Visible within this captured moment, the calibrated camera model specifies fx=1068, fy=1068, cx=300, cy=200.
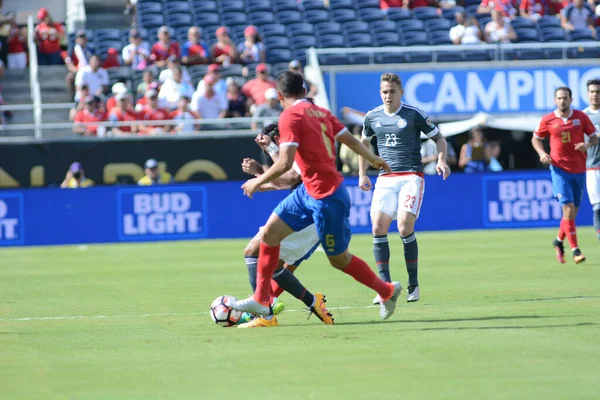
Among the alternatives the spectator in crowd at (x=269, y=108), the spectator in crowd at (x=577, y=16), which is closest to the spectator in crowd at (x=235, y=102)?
the spectator in crowd at (x=269, y=108)

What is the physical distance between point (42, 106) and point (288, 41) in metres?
6.77

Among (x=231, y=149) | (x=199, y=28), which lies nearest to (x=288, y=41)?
(x=199, y=28)

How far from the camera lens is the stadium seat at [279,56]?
27.0 meters

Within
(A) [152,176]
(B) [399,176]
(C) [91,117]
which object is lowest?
(A) [152,176]

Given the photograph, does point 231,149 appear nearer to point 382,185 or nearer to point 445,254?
point 445,254

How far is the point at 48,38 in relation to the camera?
2688cm

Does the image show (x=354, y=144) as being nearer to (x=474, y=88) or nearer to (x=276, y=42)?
(x=474, y=88)

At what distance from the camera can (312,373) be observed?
279 inches

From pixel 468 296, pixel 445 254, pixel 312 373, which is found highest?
pixel 312 373

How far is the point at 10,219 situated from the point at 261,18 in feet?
29.8

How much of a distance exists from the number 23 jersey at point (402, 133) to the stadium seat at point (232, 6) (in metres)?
17.2

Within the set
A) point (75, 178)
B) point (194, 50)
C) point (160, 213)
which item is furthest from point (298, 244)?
point (194, 50)

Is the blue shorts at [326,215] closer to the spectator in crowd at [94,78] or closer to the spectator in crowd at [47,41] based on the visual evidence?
the spectator in crowd at [94,78]

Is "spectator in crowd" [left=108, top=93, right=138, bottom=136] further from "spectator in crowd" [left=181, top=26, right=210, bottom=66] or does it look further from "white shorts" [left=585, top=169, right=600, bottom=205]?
"white shorts" [left=585, top=169, right=600, bottom=205]
